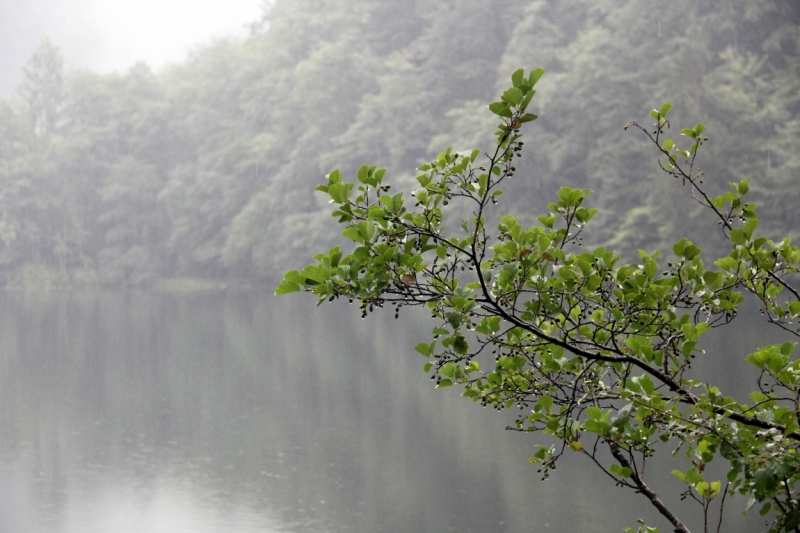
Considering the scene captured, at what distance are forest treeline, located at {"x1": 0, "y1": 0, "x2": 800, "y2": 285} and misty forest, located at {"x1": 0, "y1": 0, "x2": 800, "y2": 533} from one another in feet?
0.27

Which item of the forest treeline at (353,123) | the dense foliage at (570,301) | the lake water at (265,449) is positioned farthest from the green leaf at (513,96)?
the forest treeline at (353,123)

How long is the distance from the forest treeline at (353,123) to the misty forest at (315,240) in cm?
8

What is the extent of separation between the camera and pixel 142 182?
34625 mm

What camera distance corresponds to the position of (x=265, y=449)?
929 centimetres

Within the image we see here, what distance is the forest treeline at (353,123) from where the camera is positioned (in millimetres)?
22219

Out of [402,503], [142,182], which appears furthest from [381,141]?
[402,503]

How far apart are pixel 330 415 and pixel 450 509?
381cm

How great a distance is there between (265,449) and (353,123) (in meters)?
22.0

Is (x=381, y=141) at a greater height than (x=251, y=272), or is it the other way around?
(x=381, y=141)

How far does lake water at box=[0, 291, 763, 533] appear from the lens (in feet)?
23.5

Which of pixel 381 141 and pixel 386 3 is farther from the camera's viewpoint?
pixel 386 3

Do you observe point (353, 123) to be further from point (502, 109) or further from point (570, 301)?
point (502, 109)

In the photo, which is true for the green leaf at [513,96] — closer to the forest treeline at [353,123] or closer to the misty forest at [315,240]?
the misty forest at [315,240]

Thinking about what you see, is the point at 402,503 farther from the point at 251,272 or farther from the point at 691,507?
the point at 251,272
